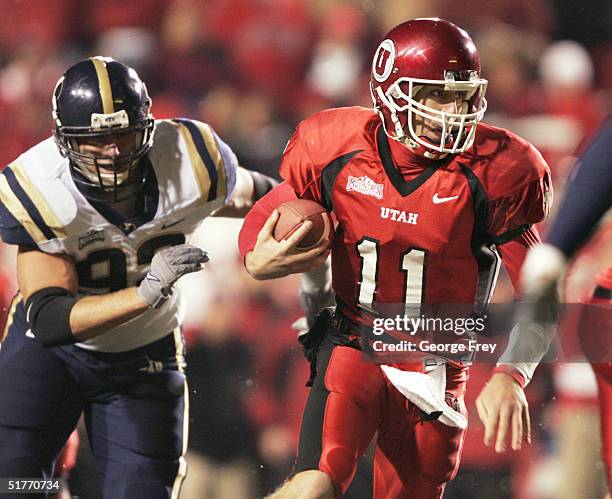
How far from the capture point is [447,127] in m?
2.16

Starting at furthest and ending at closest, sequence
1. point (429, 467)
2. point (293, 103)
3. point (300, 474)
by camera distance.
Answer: point (293, 103) → point (429, 467) → point (300, 474)

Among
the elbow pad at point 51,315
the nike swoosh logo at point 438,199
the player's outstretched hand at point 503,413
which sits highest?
the nike swoosh logo at point 438,199

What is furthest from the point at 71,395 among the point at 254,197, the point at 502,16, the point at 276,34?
the point at 502,16

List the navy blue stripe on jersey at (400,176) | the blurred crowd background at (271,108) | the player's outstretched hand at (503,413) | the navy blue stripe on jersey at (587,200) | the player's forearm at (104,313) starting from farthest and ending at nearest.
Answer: the blurred crowd background at (271,108) → the player's forearm at (104,313) → the navy blue stripe on jersey at (400,176) → the player's outstretched hand at (503,413) → the navy blue stripe on jersey at (587,200)

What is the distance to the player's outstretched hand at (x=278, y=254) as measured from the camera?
2.17 metres

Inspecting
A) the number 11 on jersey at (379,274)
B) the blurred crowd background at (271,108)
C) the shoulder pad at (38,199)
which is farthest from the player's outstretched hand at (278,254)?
the blurred crowd background at (271,108)

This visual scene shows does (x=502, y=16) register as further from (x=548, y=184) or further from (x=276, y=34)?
(x=548, y=184)

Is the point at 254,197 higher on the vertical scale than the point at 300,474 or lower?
higher

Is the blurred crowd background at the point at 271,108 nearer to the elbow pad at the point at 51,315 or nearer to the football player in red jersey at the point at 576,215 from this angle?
the elbow pad at the point at 51,315

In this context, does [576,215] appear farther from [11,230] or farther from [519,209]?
[11,230]

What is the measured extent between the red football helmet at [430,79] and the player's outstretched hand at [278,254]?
294 mm

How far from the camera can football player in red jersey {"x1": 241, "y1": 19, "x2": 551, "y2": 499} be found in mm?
2182

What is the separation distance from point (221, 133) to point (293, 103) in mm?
287

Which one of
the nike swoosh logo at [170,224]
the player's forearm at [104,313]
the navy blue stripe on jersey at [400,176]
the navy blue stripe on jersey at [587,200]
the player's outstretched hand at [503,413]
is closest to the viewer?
the navy blue stripe on jersey at [587,200]
